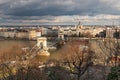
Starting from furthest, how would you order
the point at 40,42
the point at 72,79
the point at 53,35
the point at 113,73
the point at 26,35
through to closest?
the point at 53,35
the point at 26,35
the point at 40,42
the point at 72,79
the point at 113,73

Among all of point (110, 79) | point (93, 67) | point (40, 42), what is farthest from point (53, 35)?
point (110, 79)

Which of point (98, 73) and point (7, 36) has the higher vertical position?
point (98, 73)

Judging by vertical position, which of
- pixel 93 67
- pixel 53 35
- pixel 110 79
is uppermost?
pixel 110 79

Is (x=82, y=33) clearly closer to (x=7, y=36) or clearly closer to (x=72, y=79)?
(x=7, y=36)

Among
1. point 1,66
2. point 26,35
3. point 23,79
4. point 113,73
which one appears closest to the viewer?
point 113,73

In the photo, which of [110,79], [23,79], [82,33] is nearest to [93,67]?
[23,79]

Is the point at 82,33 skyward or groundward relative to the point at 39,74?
groundward

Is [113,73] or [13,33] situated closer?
[113,73]

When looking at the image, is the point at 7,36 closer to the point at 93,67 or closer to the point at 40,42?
the point at 40,42

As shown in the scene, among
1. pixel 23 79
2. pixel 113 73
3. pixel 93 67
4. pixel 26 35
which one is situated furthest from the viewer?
pixel 26 35
